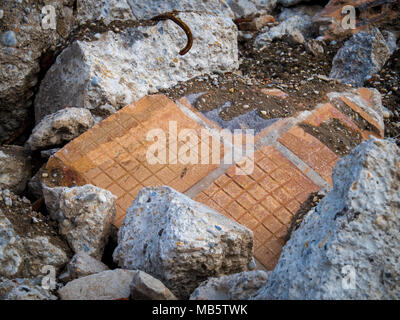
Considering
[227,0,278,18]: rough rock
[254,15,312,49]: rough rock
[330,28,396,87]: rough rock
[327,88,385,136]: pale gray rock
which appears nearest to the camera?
[327,88,385,136]: pale gray rock

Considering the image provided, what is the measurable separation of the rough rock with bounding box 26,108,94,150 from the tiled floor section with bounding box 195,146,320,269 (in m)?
1.18

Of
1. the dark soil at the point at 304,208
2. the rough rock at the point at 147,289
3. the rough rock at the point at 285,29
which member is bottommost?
the rough rock at the point at 147,289

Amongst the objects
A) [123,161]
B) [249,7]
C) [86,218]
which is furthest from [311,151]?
[249,7]

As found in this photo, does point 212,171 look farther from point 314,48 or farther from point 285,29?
point 285,29

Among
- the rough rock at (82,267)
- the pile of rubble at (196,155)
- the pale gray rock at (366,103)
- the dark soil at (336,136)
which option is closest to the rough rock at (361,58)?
the pile of rubble at (196,155)

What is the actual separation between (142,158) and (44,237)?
3.39 ft

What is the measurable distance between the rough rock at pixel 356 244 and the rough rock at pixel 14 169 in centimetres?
239

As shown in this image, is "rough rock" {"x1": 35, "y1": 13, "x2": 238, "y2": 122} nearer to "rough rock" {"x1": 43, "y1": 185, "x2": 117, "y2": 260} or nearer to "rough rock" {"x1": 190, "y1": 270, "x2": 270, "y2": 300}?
"rough rock" {"x1": 43, "y1": 185, "x2": 117, "y2": 260}

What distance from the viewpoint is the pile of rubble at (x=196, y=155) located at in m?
2.18

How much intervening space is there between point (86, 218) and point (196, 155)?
1.12 meters

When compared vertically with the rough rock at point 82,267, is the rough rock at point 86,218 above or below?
above

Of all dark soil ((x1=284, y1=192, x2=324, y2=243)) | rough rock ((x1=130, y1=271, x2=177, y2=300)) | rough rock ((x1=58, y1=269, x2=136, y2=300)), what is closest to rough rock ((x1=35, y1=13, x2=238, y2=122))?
dark soil ((x1=284, y1=192, x2=324, y2=243))

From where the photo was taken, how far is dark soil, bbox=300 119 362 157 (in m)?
4.00

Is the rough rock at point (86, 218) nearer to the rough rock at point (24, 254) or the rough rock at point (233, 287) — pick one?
the rough rock at point (24, 254)
